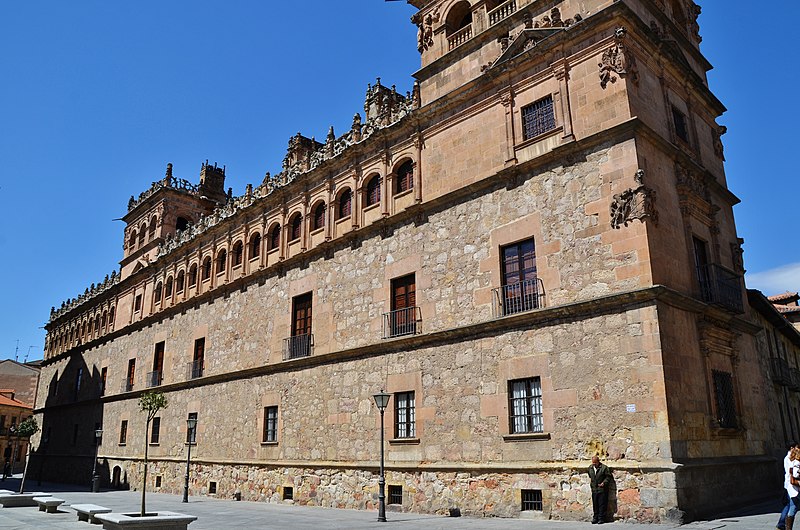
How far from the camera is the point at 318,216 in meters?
21.8

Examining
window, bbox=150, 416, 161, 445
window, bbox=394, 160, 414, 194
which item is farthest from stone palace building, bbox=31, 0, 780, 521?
window, bbox=150, 416, 161, 445

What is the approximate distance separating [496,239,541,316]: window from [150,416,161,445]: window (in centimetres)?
1995

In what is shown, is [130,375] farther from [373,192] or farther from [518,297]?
[518,297]

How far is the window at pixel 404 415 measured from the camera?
16250 millimetres

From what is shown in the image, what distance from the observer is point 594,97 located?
46.2 feet

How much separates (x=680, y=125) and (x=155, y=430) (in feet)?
82.0

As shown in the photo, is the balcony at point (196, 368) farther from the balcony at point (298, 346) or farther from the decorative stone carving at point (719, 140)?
the decorative stone carving at point (719, 140)

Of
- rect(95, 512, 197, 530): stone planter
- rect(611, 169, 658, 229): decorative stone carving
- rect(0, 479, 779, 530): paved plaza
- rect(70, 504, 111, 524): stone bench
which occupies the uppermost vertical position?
rect(611, 169, 658, 229): decorative stone carving

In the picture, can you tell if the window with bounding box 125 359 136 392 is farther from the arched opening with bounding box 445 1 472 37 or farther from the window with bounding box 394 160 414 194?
the arched opening with bounding box 445 1 472 37

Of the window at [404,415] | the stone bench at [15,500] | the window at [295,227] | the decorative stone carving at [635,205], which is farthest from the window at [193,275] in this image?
the decorative stone carving at [635,205]

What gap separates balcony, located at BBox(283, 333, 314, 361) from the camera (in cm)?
2028

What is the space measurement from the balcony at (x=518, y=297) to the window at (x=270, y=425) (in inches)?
387

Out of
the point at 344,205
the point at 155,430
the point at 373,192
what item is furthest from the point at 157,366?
the point at 373,192

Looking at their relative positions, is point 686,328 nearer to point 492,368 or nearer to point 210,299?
point 492,368
